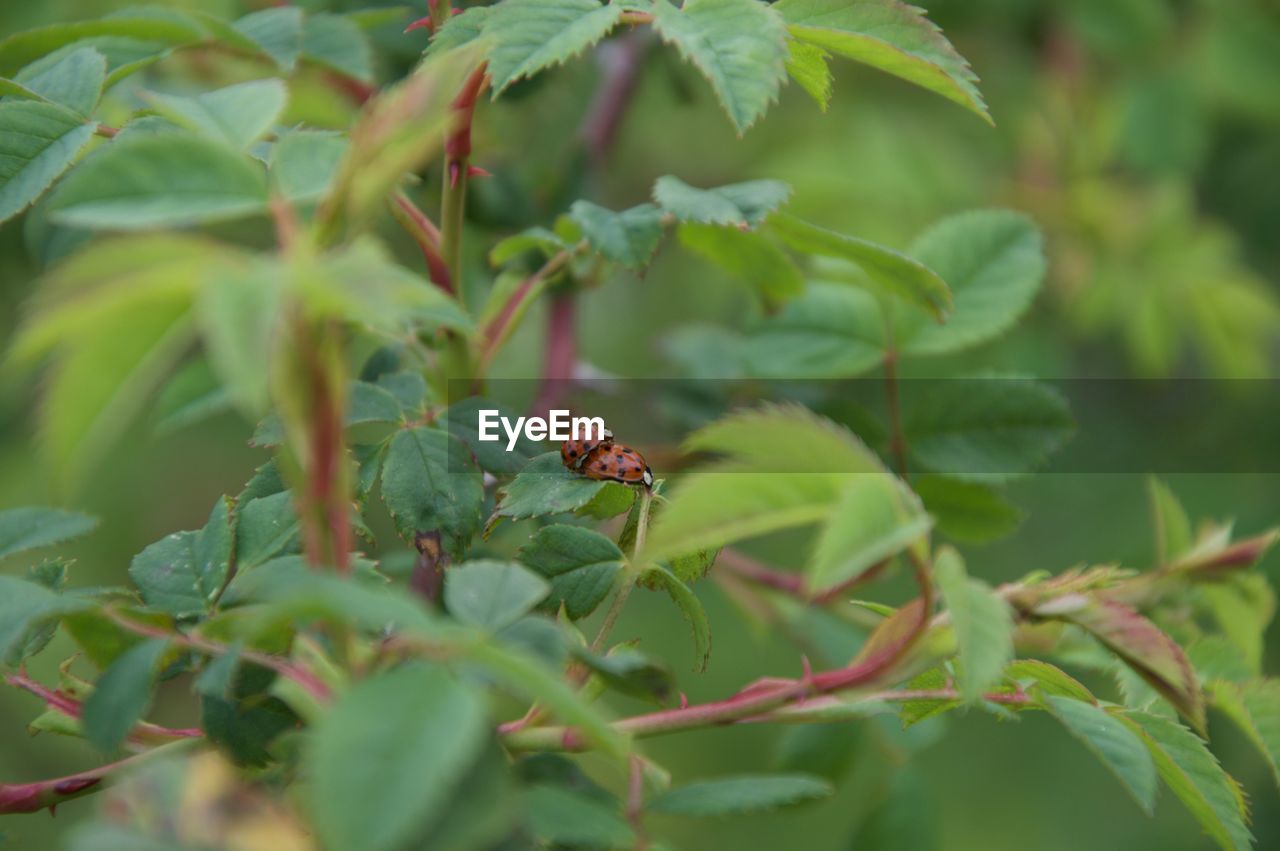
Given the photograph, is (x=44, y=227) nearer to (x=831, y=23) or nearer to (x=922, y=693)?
(x=831, y=23)

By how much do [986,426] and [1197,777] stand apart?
1.49ft

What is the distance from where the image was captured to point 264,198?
0.53 m

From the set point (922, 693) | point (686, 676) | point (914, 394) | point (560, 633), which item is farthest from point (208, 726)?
point (686, 676)

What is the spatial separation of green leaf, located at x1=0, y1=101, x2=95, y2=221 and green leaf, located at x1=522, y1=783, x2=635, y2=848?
0.55 m

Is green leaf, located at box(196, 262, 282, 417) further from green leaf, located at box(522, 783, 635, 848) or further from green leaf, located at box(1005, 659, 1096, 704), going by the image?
green leaf, located at box(1005, 659, 1096, 704)

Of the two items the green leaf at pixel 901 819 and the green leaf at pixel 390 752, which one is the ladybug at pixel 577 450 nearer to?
the green leaf at pixel 390 752

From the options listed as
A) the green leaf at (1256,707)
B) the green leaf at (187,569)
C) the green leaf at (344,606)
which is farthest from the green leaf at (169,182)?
the green leaf at (1256,707)

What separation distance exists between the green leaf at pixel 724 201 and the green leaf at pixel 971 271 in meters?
0.31

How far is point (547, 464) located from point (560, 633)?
27 centimetres

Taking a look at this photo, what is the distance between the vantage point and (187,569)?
0.75m

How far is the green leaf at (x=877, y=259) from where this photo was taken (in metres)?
0.89

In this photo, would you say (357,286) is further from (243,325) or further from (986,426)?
(986,426)

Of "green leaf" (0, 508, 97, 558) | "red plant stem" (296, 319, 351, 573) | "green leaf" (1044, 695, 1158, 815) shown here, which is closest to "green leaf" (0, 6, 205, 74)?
"green leaf" (0, 508, 97, 558)

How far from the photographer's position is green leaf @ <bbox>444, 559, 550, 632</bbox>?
57 cm
